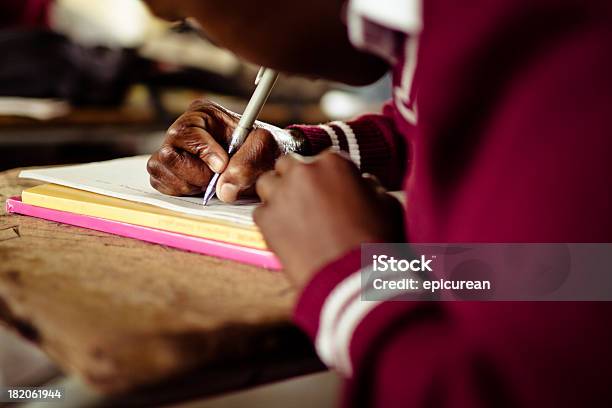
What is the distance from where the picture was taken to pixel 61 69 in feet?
7.75

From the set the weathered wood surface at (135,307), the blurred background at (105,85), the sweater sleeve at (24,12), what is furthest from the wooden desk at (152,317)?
the sweater sleeve at (24,12)

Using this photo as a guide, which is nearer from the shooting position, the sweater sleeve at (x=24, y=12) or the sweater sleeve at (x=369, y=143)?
the sweater sleeve at (x=369, y=143)

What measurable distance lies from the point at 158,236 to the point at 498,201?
0.37 m

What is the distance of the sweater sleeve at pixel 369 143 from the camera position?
1004mm

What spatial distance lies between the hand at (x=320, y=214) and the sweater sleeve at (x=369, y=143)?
361 mm

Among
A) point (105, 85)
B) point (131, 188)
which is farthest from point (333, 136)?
point (105, 85)

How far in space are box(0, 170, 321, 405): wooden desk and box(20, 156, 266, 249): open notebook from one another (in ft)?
0.10

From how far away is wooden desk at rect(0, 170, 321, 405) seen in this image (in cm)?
45

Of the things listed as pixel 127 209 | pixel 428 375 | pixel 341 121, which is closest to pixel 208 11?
pixel 127 209

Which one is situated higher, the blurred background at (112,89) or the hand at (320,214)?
the hand at (320,214)

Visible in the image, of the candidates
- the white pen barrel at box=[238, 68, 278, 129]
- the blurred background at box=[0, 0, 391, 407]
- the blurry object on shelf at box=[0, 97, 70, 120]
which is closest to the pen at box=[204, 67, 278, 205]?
the white pen barrel at box=[238, 68, 278, 129]

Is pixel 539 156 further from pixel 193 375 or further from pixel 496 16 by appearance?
pixel 193 375

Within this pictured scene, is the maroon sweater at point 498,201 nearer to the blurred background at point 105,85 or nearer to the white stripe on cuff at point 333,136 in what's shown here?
the white stripe on cuff at point 333,136

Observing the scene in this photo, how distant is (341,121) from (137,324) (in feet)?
2.17
